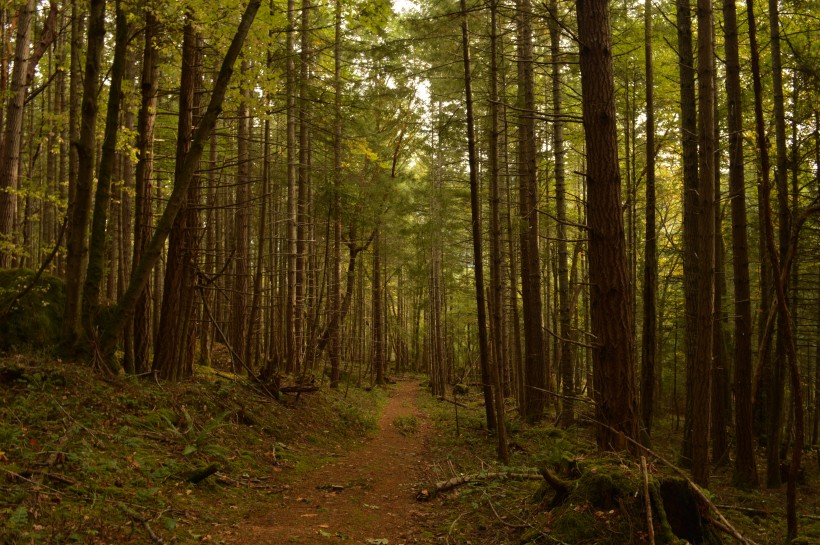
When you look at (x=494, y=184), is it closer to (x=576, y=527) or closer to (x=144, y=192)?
(x=144, y=192)

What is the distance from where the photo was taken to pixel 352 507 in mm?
6758

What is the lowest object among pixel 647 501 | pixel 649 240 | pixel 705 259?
pixel 647 501

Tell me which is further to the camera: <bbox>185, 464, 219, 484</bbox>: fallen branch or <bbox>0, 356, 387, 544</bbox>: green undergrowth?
<bbox>185, 464, 219, 484</bbox>: fallen branch

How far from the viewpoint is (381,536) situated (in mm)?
5648

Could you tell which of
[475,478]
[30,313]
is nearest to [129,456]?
[30,313]

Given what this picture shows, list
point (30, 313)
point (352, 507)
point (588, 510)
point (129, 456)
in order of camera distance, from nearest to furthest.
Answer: point (588, 510)
point (129, 456)
point (352, 507)
point (30, 313)

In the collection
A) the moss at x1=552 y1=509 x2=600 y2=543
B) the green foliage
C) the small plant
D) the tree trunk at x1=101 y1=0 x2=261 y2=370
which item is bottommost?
the small plant

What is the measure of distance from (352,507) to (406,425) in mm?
8496

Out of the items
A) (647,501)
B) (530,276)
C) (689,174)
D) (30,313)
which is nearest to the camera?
(647,501)

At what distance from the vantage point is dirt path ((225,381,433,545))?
5367 mm

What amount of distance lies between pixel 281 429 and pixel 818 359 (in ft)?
49.6

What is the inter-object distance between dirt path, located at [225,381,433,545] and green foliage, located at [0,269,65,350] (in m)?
4.57

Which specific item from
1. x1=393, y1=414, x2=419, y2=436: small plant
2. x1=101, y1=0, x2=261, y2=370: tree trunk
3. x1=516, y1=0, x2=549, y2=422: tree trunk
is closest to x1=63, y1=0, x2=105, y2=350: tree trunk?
x1=101, y1=0, x2=261, y2=370: tree trunk

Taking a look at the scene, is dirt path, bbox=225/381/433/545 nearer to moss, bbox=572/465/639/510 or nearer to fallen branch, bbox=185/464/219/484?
fallen branch, bbox=185/464/219/484
